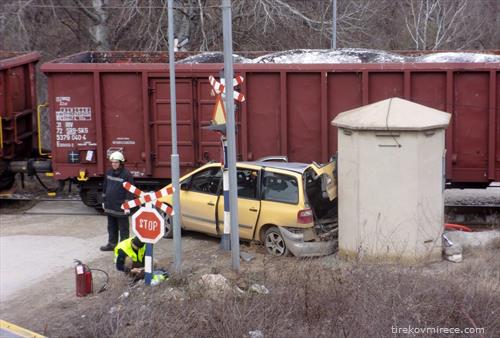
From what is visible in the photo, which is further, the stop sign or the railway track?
the railway track

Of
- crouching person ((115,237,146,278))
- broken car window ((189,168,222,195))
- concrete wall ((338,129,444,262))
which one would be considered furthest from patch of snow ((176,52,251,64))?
crouching person ((115,237,146,278))

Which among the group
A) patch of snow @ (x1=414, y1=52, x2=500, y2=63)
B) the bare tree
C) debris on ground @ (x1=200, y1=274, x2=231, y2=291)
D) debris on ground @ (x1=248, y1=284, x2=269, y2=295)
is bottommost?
debris on ground @ (x1=248, y1=284, x2=269, y2=295)

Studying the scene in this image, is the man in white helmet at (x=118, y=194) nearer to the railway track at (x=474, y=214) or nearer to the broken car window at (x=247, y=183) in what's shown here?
the broken car window at (x=247, y=183)

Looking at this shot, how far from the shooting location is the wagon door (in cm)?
1356

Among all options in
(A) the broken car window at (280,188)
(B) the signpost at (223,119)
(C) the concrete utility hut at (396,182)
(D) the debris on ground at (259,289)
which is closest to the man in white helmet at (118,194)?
(B) the signpost at (223,119)

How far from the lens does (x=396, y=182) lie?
998 centimetres

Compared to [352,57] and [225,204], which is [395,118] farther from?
[352,57]

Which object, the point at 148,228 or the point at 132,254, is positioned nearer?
the point at 148,228

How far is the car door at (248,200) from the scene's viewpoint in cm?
1084

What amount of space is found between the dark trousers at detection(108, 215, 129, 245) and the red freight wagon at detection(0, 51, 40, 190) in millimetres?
4847

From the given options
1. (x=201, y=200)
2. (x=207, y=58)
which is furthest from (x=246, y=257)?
(x=207, y=58)

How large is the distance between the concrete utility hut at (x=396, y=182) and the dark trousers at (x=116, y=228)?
3371 millimetres

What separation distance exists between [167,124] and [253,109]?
170cm

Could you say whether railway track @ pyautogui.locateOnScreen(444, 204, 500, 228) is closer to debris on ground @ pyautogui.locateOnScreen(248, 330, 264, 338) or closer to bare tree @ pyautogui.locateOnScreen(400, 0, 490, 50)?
debris on ground @ pyautogui.locateOnScreen(248, 330, 264, 338)
